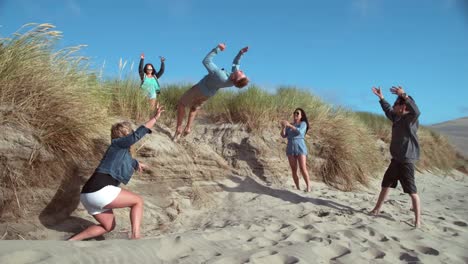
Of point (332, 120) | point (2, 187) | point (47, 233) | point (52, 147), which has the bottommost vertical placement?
point (47, 233)

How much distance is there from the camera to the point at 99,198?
12.9 ft

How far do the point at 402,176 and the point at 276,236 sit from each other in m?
2.18

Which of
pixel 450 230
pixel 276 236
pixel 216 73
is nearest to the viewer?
pixel 276 236

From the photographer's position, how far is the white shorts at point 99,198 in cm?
393

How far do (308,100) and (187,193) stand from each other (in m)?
4.74

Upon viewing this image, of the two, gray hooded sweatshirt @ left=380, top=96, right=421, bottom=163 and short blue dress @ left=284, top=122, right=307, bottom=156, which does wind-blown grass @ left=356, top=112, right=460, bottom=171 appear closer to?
short blue dress @ left=284, top=122, right=307, bottom=156

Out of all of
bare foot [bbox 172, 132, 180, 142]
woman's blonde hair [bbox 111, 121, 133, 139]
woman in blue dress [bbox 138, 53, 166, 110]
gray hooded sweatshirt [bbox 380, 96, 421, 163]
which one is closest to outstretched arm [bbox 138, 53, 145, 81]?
woman in blue dress [bbox 138, 53, 166, 110]

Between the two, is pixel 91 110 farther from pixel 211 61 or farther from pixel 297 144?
pixel 297 144

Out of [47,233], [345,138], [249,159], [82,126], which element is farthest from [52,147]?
[345,138]

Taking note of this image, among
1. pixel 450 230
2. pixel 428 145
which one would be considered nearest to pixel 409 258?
pixel 450 230

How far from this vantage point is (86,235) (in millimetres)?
3908

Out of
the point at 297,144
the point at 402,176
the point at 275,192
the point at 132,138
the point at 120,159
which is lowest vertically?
the point at 275,192

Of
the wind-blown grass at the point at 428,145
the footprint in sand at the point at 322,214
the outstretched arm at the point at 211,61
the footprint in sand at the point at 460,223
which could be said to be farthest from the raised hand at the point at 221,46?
the wind-blown grass at the point at 428,145

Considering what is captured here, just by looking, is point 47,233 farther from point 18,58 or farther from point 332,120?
point 332,120
